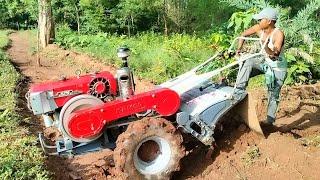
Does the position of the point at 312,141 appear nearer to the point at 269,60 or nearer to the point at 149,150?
the point at 269,60

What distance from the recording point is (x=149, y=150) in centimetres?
564

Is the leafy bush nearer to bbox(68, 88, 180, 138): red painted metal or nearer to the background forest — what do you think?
the background forest

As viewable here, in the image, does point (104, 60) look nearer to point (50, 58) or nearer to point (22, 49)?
point (50, 58)

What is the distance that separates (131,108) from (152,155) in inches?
25.3

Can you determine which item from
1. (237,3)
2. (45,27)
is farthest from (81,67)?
(237,3)

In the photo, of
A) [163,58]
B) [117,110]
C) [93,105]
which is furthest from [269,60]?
[163,58]

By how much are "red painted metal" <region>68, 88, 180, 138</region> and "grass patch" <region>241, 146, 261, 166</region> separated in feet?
3.47

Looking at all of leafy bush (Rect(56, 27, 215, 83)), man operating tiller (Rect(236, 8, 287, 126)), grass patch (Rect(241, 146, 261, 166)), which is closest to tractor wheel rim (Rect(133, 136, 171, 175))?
grass patch (Rect(241, 146, 261, 166))

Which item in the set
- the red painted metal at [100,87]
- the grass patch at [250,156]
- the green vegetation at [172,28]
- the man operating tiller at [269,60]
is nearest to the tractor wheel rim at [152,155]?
the red painted metal at [100,87]

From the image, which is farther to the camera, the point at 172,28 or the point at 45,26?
the point at 172,28

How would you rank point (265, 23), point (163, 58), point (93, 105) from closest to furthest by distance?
point (93, 105), point (265, 23), point (163, 58)

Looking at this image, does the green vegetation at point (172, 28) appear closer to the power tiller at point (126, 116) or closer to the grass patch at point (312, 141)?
the power tiller at point (126, 116)

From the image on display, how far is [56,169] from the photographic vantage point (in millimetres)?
5922

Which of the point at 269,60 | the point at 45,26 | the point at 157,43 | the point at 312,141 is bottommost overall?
the point at 157,43
